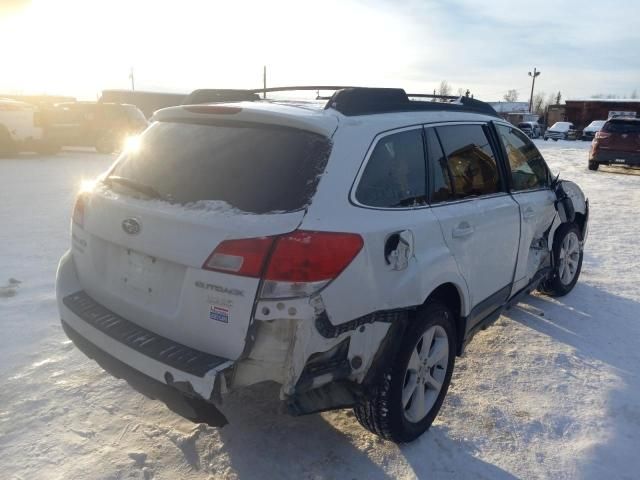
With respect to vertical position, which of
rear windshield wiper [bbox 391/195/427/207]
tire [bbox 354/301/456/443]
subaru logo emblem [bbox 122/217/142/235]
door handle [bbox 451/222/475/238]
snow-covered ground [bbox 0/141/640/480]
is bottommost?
snow-covered ground [bbox 0/141/640/480]

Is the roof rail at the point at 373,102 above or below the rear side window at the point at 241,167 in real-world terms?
above

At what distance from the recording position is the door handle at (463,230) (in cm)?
299

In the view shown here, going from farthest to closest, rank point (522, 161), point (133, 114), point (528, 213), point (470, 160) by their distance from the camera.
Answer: point (133, 114) < point (522, 161) < point (528, 213) < point (470, 160)

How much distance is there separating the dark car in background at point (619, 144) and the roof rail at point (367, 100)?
577 inches

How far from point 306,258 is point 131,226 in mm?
914

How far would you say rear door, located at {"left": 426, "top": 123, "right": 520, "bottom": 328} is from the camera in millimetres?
3035

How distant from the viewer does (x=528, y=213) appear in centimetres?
402

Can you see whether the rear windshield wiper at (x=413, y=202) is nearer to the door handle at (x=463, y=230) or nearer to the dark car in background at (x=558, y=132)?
the door handle at (x=463, y=230)

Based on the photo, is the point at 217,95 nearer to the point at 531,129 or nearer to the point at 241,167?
the point at 241,167

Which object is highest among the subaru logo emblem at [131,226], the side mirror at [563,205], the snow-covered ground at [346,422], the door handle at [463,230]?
the subaru logo emblem at [131,226]

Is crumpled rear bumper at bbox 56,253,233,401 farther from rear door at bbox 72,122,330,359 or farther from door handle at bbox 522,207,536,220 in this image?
door handle at bbox 522,207,536,220

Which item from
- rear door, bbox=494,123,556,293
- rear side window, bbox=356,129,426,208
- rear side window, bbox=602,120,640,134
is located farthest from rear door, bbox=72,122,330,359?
rear side window, bbox=602,120,640,134

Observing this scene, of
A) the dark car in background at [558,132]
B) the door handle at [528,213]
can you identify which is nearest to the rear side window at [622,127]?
the door handle at [528,213]

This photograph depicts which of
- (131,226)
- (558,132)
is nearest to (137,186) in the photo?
(131,226)
